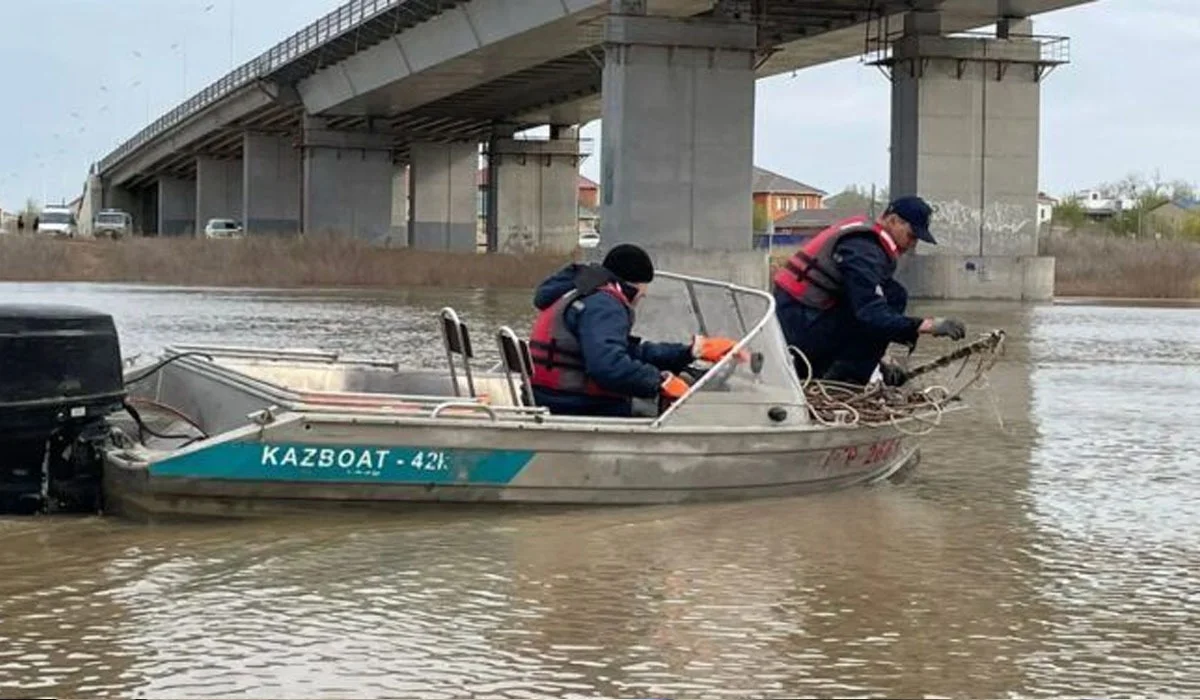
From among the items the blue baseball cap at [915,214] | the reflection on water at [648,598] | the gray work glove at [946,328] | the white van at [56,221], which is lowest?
the reflection on water at [648,598]

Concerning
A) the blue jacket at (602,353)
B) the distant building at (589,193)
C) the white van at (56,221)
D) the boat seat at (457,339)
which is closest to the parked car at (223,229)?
the white van at (56,221)

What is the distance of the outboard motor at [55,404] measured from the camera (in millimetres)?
9156

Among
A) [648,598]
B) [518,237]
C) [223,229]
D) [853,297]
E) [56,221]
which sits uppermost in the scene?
[56,221]

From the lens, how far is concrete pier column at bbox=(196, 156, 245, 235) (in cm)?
10094

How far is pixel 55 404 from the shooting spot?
930cm

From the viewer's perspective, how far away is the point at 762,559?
9586 millimetres

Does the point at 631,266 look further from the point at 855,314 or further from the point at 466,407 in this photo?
the point at 855,314

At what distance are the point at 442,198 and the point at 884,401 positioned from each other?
234 ft

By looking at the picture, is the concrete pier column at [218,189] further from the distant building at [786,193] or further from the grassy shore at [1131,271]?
the distant building at [786,193]

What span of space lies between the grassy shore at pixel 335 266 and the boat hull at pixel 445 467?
1837 inches

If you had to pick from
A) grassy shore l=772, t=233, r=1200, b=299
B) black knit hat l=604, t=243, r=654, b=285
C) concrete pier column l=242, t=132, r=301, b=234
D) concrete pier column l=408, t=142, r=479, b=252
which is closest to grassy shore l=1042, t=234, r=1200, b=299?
grassy shore l=772, t=233, r=1200, b=299

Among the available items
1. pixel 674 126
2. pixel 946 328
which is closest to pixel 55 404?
pixel 946 328

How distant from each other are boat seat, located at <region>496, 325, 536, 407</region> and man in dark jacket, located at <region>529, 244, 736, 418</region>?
73mm

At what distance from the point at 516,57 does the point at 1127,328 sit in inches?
817
